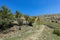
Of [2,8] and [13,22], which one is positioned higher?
[2,8]

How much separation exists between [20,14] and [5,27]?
30.6 ft

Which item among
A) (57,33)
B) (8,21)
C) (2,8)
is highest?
(2,8)

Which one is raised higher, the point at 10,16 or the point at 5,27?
the point at 10,16

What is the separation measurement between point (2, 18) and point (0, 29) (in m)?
2.28

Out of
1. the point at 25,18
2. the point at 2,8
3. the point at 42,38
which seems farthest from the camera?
the point at 25,18

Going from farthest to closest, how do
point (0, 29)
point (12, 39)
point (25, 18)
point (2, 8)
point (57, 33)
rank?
point (25, 18) → point (2, 8) → point (0, 29) → point (57, 33) → point (12, 39)

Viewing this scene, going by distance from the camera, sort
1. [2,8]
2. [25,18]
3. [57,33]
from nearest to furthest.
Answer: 1. [57,33]
2. [2,8]
3. [25,18]

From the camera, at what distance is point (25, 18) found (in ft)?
105

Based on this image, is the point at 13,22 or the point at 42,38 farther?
the point at 13,22

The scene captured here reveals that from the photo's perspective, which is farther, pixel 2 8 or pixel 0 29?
pixel 2 8

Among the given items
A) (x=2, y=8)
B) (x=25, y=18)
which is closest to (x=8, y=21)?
(x=2, y=8)

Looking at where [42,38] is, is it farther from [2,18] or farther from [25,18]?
[25,18]

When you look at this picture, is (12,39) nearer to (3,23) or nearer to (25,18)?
(3,23)

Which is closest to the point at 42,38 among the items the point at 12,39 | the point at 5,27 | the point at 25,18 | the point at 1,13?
the point at 12,39
